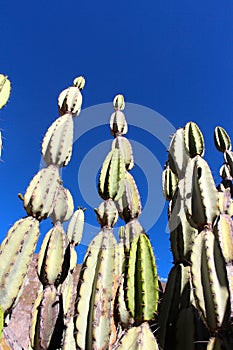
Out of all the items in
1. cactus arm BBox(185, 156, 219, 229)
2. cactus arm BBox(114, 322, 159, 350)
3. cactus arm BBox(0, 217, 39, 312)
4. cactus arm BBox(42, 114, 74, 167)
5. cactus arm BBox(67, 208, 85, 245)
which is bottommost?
cactus arm BBox(114, 322, 159, 350)

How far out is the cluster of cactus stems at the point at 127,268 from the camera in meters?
1.78

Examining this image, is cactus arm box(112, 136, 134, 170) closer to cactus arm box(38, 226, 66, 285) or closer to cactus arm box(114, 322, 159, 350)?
cactus arm box(38, 226, 66, 285)

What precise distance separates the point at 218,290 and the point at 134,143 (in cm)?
294

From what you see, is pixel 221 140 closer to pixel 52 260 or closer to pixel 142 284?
pixel 52 260

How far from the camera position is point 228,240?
2.17m

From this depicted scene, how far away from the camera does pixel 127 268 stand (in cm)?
182

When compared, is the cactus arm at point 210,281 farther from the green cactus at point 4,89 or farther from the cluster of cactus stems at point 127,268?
the green cactus at point 4,89

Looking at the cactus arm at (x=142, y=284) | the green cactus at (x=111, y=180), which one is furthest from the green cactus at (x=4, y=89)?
the cactus arm at (x=142, y=284)

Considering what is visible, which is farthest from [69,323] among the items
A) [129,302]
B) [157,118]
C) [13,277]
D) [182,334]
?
[157,118]

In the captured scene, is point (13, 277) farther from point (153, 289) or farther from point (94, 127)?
point (94, 127)

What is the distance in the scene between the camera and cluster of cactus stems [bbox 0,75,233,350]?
5.84ft

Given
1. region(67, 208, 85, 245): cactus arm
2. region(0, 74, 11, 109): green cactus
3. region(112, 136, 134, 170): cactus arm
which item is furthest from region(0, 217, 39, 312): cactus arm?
region(112, 136, 134, 170): cactus arm

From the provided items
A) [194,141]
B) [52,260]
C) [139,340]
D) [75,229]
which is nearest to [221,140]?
[194,141]

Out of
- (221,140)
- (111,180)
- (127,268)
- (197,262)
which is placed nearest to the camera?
(127,268)
